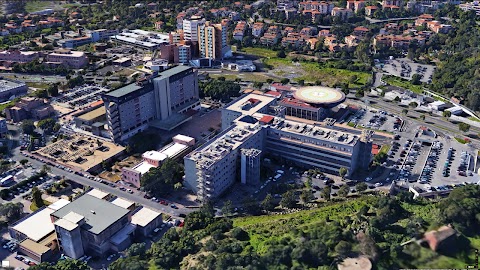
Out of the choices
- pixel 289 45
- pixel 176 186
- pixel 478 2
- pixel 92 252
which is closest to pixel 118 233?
pixel 92 252

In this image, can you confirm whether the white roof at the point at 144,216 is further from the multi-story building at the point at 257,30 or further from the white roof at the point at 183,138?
the multi-story building at the point at 257,30

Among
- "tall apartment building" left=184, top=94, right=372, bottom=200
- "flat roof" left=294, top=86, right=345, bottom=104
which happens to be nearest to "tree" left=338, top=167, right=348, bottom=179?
"tall apartment building" left=184, top=94, right=372, bottom=200

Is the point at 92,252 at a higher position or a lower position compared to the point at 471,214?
lower

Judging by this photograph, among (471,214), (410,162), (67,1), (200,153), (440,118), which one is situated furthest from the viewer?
(67,1)

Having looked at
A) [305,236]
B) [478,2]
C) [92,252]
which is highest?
[478,2]

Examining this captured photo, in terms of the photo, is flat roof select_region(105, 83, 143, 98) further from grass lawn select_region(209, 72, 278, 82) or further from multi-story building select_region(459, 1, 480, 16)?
multi-story building select_region(459, 1, 480, 16)

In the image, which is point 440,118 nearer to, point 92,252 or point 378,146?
point 378,146
